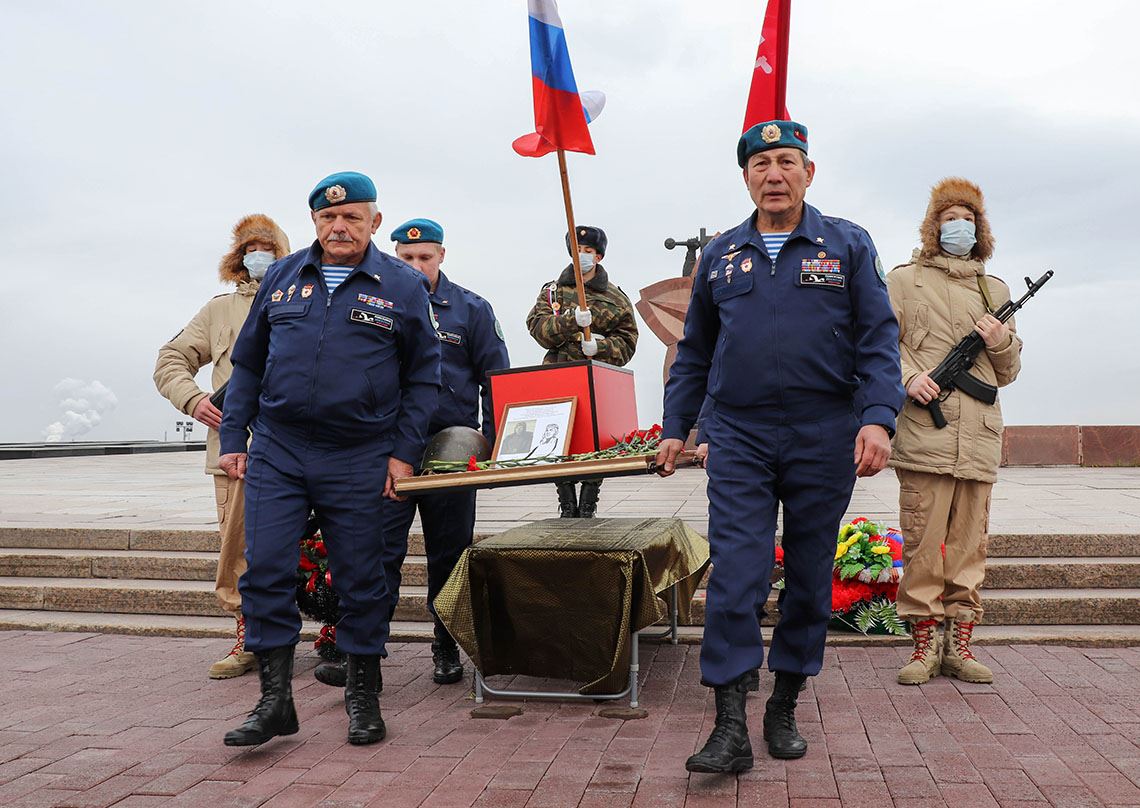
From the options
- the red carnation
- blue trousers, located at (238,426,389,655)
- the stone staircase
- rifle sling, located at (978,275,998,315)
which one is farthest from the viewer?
the stone staircase

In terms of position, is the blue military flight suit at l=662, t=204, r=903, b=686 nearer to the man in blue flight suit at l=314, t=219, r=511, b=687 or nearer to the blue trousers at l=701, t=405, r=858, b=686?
the blue trousers at l=701, t=405, r=858, b=686

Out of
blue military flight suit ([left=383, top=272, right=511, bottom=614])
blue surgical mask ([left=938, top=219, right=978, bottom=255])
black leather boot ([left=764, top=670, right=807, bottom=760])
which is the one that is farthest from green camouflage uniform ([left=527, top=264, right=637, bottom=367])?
black leather boot ([left=764, top=670, right=807, bottom=760])

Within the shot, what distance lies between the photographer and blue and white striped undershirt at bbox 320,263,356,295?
13.0 ft

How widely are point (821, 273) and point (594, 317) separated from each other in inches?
105

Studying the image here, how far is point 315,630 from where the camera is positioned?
19.4 feet

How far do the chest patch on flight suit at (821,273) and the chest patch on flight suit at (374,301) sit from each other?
1511 mm

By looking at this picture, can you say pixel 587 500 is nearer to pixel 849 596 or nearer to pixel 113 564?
pixel 849 596

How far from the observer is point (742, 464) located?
142 inches

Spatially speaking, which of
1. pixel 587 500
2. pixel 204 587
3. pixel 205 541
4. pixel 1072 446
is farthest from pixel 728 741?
pixel 1072 446

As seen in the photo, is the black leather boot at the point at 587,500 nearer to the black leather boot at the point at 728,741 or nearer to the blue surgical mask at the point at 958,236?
the blue surgical mask at the point at 958,236

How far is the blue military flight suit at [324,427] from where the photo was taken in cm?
383

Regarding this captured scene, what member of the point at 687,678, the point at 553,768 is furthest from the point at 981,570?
the point at 553,768

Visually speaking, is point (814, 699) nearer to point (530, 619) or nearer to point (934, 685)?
point (934, 685)

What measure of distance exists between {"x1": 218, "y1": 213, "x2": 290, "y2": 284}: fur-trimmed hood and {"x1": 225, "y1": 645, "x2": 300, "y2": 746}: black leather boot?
219 centimetres
